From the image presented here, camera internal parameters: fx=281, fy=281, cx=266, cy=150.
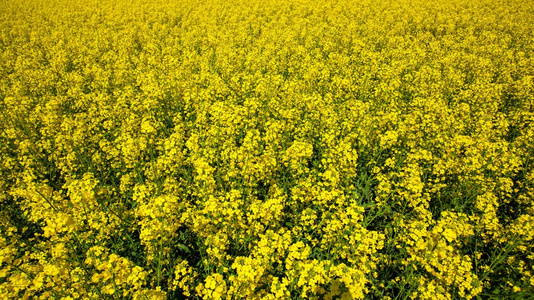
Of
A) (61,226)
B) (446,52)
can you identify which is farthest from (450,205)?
(446,52)

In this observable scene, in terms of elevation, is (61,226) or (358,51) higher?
(358,51)

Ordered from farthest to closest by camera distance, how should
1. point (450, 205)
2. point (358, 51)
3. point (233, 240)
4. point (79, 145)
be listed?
point (358, 51)
point (79, 145)
point (450, 205)
point (233, 240)

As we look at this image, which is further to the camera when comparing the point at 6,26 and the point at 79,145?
the point at 6,26

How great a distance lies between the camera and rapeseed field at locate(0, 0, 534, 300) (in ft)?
12.4

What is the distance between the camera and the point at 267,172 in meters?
5.69

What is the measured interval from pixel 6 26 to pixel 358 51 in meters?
20.3

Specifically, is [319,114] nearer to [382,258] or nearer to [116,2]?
[382,258]

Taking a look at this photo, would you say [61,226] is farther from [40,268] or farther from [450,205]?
[450,205]

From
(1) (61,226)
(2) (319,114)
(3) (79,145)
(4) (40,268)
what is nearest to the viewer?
(4) (40,268)

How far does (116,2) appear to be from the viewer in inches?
944

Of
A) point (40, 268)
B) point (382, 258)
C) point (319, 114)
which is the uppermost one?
point (319, 114)

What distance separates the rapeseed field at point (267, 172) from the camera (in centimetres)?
378

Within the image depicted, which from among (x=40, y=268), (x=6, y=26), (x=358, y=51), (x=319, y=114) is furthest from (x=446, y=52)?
(x=6, y=26)

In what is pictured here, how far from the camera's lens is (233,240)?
188 inches
